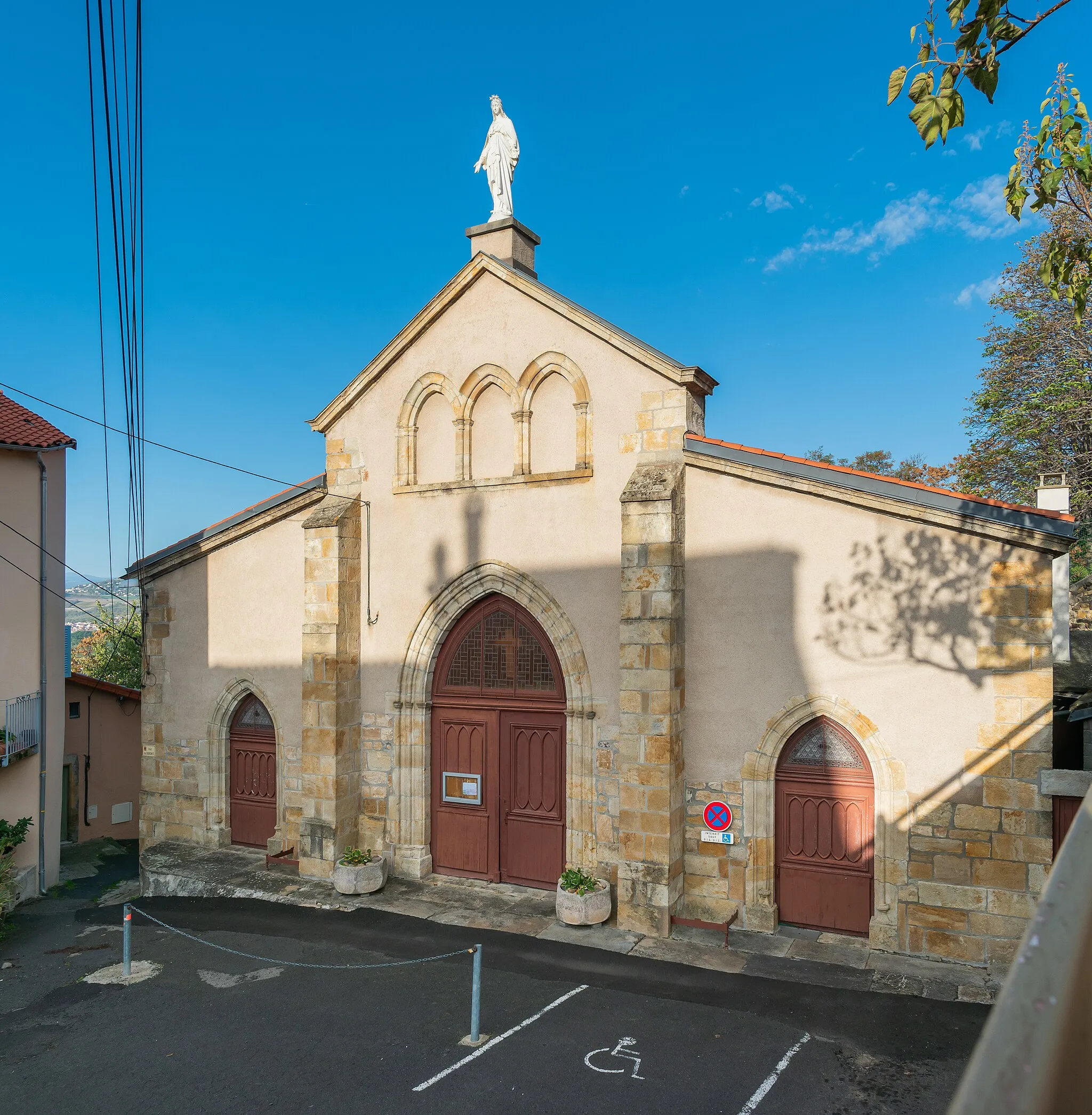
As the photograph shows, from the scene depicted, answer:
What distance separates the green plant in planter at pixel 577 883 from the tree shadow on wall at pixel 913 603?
4.18 metres

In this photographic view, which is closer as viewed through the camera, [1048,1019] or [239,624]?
[1048,1019]

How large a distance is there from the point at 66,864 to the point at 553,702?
390 inches

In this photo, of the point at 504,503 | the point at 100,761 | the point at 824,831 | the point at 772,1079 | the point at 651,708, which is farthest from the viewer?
the point at 100,761

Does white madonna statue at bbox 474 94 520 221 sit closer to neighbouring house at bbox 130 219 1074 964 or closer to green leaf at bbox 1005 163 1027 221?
neighbouring house at bbox 130 219 1074 964

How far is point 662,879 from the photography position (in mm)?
10391

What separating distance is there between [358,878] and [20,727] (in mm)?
5970

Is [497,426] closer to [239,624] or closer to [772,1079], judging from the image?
[239,624]

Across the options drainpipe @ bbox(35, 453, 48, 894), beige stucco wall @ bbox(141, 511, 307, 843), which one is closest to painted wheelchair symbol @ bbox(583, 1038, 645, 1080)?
beige stucco wall @ bbox(141, 511, 307, 843)

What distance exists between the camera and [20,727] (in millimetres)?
13383

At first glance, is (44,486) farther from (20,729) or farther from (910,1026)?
(910,1026)

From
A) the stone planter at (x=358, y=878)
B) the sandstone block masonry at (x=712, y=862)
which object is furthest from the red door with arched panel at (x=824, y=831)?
the stone planter at (x=358, y=878)

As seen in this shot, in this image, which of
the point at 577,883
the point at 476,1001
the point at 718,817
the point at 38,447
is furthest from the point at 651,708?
the point at 38,447

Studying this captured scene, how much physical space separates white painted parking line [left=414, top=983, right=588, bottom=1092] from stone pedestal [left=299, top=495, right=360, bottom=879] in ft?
16.4

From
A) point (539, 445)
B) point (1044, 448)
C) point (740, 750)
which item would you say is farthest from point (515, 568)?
point (1044, 448)
